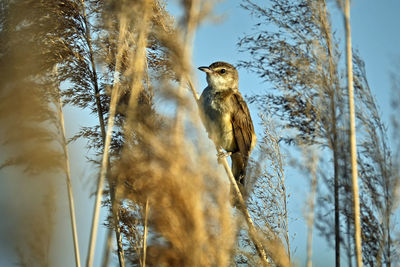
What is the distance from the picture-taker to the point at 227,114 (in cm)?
377

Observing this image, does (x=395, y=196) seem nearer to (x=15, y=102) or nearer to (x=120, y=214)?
(x=120, y=214)

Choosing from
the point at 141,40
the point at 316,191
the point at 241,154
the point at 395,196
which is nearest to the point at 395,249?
the point at 395,196

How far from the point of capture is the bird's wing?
12.5ft

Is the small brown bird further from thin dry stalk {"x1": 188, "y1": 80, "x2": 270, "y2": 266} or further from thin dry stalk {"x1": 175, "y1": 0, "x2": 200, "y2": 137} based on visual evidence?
thin dry stalk {"x1": 175, "y1": 0, "x2": 200, "y2": 137}

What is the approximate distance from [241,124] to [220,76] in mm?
485

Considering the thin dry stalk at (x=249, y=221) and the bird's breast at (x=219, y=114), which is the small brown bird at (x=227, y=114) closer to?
the bird's breast at (x=219, y=114)

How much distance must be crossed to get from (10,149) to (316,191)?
5.90ft

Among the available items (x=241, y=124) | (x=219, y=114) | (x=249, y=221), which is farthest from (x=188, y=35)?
(x=241, y=124)

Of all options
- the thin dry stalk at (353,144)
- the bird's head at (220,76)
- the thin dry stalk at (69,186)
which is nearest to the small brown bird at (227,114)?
the bird's head at (220,76)

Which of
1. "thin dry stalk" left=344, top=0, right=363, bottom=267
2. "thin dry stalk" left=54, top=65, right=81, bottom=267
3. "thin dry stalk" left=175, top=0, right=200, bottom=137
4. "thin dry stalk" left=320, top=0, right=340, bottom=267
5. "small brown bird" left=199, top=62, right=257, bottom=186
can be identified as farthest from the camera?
"small brown bird" left=199, top=62, right=257, bottom=186

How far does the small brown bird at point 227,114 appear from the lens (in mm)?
3760

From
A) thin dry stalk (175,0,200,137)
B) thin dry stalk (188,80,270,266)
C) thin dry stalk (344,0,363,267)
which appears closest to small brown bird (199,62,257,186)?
thin dry stalk (344,0,363,267)

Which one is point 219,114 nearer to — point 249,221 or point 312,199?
point 312,199

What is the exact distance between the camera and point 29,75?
223 cm
